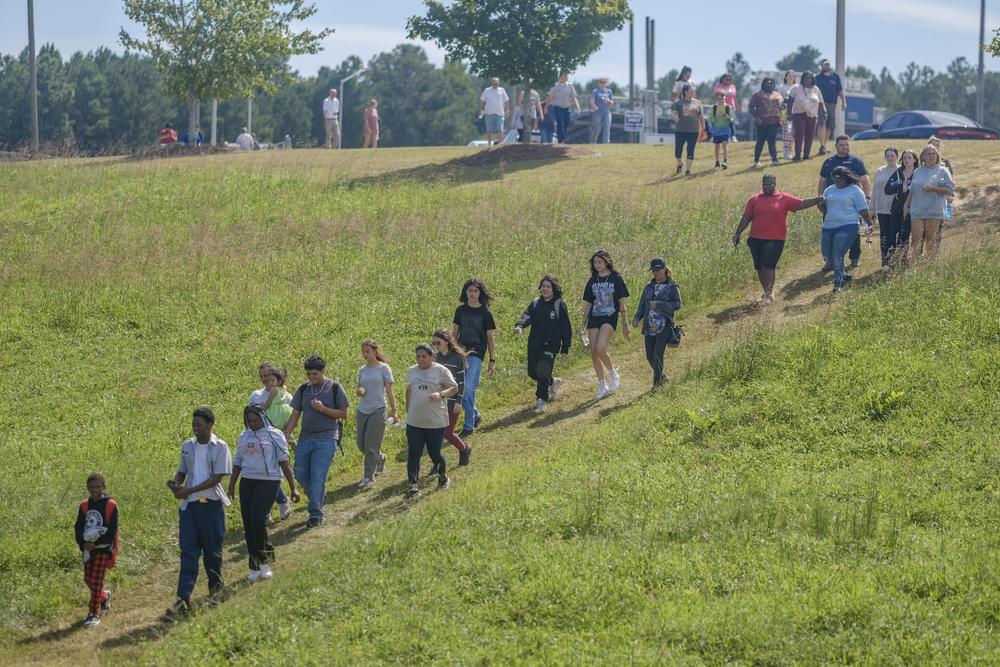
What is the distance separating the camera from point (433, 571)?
10.0 metres

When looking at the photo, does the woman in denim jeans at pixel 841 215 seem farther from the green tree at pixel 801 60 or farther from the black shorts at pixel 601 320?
the green tree at pixel 801 60

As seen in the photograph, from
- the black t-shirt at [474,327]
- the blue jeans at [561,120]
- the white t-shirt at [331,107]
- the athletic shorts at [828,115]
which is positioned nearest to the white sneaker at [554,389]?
the black t-shirt at [474,327]

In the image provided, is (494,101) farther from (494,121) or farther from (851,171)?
(851,171)

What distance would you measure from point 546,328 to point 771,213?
420cm

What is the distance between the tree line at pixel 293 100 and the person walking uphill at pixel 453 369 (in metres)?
21.4

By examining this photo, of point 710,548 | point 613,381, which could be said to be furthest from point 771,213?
point 710,548

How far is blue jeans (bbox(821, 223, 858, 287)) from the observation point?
1725 cm

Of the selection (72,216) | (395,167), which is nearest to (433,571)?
(72,216)

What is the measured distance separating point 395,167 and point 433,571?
21.5m

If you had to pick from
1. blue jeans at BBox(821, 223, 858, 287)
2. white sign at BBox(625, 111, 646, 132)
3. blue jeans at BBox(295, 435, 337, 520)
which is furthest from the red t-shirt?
white sign at BBox(625, 111, 646, 132)

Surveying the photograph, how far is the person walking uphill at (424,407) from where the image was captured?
12.5 m

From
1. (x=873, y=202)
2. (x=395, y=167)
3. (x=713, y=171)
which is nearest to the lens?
(x=873, y=202)

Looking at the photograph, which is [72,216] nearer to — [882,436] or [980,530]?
[882,436]

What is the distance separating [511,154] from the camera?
31.8m
